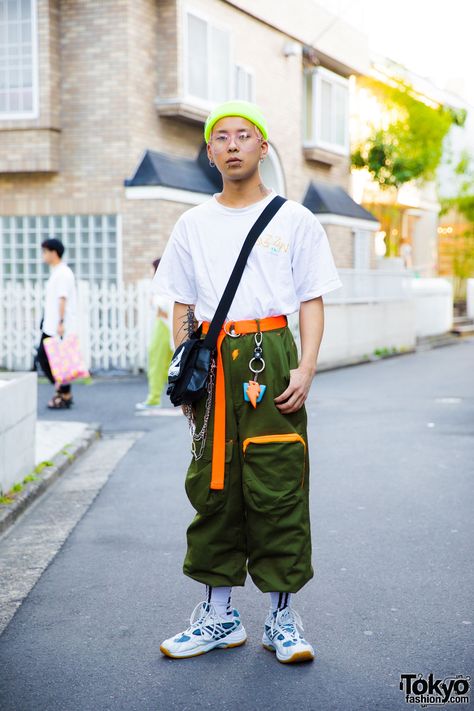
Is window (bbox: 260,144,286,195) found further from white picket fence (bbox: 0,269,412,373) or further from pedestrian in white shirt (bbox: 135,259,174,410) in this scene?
pedestrian in white shirt (bbox: 135,259,174,410)

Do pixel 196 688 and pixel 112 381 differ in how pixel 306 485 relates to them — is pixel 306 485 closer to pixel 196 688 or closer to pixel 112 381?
pixel 196 688

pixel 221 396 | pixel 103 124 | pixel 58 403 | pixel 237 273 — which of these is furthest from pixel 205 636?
→ pixel 103 124

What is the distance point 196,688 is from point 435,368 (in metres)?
14.7

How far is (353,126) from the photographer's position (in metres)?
28.2

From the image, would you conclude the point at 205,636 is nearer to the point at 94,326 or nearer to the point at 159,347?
the point at 159,347

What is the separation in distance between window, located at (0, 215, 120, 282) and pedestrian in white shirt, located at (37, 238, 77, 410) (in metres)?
5.96

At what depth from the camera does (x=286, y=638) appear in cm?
375

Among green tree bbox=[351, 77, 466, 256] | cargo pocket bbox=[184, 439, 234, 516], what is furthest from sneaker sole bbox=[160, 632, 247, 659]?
green tree bbox=[351, 77, 466, 256]

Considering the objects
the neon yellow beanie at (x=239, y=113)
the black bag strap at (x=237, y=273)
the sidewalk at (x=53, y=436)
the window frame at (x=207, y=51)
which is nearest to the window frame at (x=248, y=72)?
the window frame at (x=207, y=51)

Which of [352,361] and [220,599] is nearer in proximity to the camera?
[220,599]

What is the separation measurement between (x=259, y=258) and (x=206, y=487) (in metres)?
0.88

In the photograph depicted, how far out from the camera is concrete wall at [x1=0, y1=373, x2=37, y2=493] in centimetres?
641

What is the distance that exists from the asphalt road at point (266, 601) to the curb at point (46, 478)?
418 millimetres

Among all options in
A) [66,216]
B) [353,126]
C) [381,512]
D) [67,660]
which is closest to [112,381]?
[66,216]
